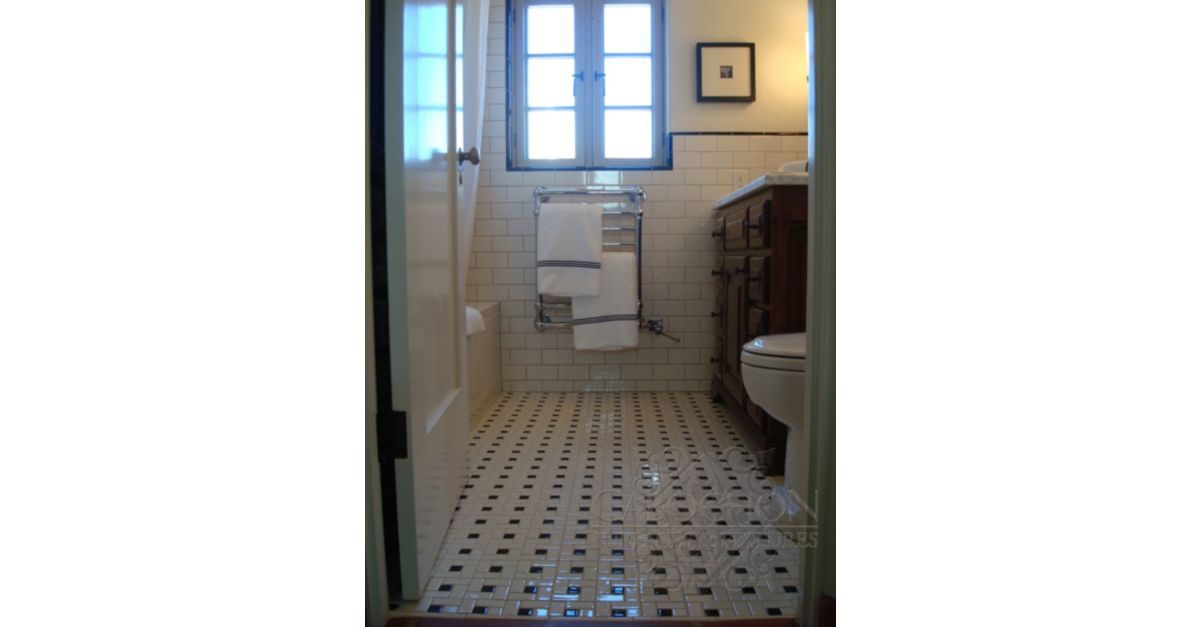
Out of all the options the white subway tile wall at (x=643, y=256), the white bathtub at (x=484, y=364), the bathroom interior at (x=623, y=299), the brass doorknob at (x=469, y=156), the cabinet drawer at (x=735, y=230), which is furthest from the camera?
the white subway tile wall at (x=643, y=256)

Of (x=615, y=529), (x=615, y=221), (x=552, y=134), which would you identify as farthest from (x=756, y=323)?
(x=552, y=134)

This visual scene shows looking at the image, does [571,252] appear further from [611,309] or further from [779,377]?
[779,377]

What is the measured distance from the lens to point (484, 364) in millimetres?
3281

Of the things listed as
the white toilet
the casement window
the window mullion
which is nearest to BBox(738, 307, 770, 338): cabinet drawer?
the white toilet

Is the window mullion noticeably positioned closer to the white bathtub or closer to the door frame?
the white bathtub

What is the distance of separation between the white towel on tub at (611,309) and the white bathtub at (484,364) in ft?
1.29

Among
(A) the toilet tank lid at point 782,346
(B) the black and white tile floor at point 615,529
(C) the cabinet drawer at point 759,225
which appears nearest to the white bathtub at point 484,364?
(B) the black and white tile floor at point 615,529

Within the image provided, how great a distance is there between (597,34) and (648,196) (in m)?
0.81

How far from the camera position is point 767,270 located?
2.29 metres

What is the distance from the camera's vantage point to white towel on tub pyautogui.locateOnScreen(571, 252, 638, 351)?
344 cm

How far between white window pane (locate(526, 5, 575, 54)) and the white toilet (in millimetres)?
2257

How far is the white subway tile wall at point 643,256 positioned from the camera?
354 cm

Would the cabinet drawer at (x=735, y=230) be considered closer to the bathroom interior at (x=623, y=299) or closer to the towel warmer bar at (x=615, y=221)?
the bathroom interior at (x=623, y=299)

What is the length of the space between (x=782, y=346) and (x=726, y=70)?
2025 mm
